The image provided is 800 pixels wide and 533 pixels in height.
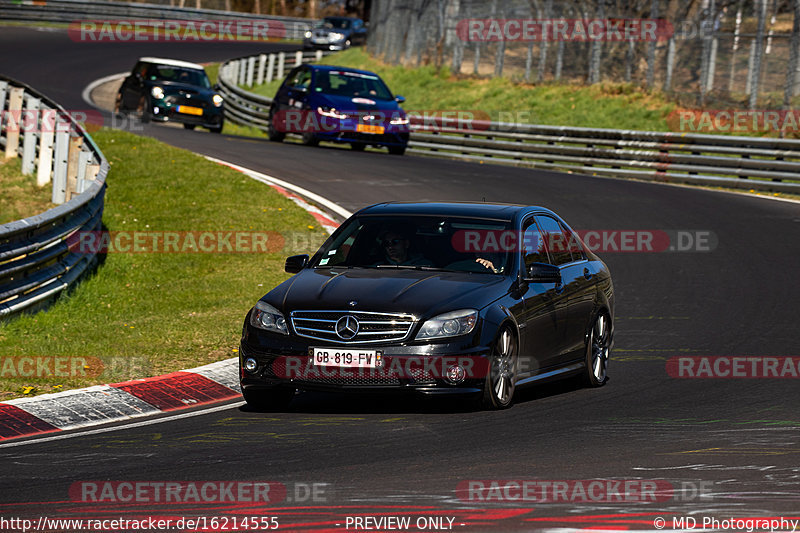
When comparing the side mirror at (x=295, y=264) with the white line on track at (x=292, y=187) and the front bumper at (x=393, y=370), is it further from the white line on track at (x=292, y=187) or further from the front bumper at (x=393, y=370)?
the white line on track at (x=292, y=187)

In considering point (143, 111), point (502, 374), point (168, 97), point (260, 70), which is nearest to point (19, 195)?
point (502, 374)

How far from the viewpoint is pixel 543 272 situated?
9.37 metres

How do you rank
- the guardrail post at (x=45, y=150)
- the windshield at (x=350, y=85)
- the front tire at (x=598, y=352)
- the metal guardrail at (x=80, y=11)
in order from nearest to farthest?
the front tire at (x=598, y=352) < the guardrail post at (x=45, y=150) < the windshield at (x=350, y=85) < the metal guardrail at (x=80, y=11)

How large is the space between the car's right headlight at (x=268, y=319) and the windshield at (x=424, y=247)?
3.06 feet

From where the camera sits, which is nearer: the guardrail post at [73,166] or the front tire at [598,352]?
the front tire at [598,352]

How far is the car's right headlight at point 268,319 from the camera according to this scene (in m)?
8.74

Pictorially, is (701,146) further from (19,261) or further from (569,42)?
(19,261)

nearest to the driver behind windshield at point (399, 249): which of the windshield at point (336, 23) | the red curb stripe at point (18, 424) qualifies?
the red curb stripe at point (18, 424)

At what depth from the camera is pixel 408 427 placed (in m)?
8.19

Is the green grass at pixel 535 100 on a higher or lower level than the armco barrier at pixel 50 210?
lower

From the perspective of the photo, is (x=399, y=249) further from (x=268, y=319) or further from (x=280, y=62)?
(x=280, y=62)

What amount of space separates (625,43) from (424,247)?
2580 centimetres

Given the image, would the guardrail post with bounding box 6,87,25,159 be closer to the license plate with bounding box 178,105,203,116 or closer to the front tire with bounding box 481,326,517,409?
the license plate with bounding box 178,105,203,116

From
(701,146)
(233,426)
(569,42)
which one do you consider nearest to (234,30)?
(569,42)
